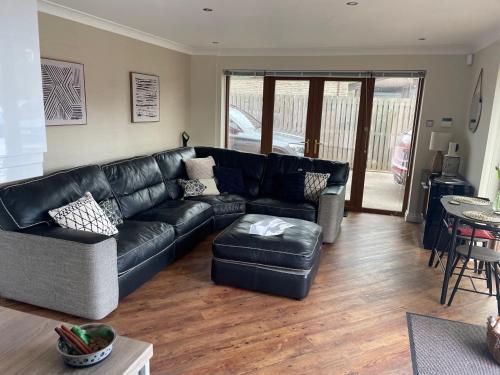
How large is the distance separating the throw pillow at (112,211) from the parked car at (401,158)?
4.00 metres

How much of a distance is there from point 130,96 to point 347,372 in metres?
3.87

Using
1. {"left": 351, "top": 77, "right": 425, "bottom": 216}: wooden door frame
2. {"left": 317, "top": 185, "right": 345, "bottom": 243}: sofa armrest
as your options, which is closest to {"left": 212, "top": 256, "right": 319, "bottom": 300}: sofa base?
{"left": 317, "top": 185, "right": 345, "bottom": 243}: sofa armrest

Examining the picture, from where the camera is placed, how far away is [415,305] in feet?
10.0

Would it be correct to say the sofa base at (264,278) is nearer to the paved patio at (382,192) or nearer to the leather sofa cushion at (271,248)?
the leather sofa cushion at (271,248)

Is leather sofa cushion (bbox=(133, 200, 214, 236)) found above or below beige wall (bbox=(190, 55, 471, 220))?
below

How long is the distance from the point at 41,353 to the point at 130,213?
2357 mm

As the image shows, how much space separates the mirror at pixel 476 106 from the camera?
14.0ft

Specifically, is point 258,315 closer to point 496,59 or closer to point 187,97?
point 496,59

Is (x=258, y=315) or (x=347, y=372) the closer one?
(x=347, y=372)

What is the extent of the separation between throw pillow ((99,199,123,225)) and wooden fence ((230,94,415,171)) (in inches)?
124

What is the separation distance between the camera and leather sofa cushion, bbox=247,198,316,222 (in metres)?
4.27

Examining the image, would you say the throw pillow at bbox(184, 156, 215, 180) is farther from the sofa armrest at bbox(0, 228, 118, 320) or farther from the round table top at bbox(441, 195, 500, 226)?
the round table top at bbox(441, 195, 500, 226)

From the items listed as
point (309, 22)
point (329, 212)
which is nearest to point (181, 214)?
point (329, 212)

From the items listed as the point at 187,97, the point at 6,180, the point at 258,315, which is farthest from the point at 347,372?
the point at 187,97
